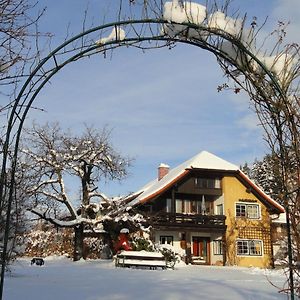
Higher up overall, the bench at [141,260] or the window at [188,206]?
the window at [188,206]

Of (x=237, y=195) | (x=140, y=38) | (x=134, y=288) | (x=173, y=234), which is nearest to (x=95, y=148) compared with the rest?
(x=173, y=234)

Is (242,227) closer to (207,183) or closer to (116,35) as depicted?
(207,183)

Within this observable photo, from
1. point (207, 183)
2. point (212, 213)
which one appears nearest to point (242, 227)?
point (212, 213)

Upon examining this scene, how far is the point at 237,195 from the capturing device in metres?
30.1

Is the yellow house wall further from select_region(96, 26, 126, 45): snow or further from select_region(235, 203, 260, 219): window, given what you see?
select_region(96, 26, 126, 45): snow

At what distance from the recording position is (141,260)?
19.0 metres

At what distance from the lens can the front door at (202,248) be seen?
29.0 meters

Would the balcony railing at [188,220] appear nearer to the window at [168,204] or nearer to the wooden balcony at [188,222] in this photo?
the wooden balcony at [188,222]

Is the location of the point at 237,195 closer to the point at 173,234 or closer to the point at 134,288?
the point at 173,234

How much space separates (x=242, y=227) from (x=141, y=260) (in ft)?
39.7

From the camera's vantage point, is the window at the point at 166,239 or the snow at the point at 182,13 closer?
the snow at the point at 182,13

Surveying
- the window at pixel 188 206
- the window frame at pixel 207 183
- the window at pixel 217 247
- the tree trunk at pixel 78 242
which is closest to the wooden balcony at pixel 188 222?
the window at pixel 217 247

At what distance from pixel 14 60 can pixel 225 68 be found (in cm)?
243

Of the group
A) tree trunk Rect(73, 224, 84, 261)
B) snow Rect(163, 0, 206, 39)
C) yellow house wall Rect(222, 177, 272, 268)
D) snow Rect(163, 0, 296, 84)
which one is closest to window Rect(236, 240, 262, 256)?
yellow house wall Rect(222, 177, 272, 268)
